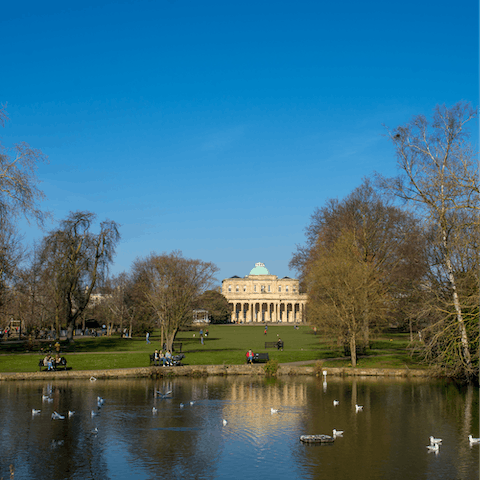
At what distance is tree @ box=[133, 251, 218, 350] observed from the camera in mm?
35125

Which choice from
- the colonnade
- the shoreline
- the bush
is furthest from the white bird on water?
the colonnade

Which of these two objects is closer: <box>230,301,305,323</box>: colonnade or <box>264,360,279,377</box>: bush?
<box>264,360,279,377</box>: bush

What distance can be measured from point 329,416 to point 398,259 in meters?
22.9

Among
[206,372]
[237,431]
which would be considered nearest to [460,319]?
[237,431]

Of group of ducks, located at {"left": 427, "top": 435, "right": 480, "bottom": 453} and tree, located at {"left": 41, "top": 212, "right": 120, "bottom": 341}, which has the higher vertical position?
tree, located at {"left": 41, "top": 212, "right": 120, "bottom": 341}

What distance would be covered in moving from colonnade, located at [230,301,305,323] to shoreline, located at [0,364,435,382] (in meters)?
110

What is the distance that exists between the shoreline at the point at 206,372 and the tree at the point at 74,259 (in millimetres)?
17996

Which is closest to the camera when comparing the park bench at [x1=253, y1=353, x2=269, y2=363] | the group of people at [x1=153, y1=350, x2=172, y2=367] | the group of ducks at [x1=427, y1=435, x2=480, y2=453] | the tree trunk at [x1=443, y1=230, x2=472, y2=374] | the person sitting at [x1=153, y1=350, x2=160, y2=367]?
the group of ducks at [x1=427, y1=435, x2=480, y2=453]

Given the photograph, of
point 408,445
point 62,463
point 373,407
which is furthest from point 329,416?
point 62,463

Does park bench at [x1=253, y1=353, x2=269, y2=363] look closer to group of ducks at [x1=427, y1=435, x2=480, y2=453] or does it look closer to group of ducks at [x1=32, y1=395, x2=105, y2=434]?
group of ducks at [x1=32, y1=395, x2=105, y2=434]

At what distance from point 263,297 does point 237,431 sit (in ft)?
412

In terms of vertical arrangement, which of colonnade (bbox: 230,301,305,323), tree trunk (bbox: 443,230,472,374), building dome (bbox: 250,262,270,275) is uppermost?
building dome (bbox: 250,262,270,275)

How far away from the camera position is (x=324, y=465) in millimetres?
12461

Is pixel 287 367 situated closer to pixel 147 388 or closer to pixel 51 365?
pixel 147 388
